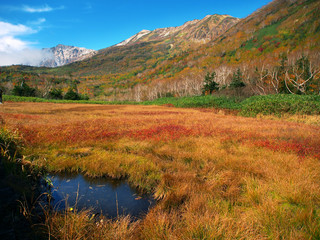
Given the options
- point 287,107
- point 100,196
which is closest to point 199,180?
point 100,196

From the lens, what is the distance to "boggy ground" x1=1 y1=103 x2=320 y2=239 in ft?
8.69

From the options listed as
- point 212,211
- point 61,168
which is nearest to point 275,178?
point 212,211

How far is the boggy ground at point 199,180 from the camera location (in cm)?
265

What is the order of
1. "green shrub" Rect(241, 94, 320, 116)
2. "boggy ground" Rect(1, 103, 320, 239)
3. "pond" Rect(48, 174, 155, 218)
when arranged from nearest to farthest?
"boggy ground" Rect(1, 103, 320, 239)
"pond" Rect(48, 174, 155, 218)
"green shrub" Rect(241, 94, 320, 116)

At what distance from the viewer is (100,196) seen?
4215 mm

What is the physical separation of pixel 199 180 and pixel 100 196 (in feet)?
8.88

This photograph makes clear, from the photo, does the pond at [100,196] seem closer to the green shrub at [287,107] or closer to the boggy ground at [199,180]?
the boggy ground at [199,180]

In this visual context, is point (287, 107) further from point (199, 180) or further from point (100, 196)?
point (100, 196)

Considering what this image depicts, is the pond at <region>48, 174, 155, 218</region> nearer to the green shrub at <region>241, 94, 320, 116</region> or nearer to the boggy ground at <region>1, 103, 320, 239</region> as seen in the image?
the boggy ground at <region>1, 103, 320, 239</region>

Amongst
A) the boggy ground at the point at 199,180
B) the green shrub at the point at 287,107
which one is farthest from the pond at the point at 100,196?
the green shrub at the point at 287,107

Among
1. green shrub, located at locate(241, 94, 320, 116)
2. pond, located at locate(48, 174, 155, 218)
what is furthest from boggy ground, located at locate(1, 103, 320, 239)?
green shrub, located at locate(241, 94, 320, 116)

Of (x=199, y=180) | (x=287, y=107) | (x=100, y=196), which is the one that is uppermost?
(x=287, y=107)

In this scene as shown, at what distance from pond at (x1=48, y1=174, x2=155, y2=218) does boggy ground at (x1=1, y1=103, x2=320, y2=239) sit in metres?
0.30

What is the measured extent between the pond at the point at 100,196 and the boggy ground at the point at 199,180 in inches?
11.7
